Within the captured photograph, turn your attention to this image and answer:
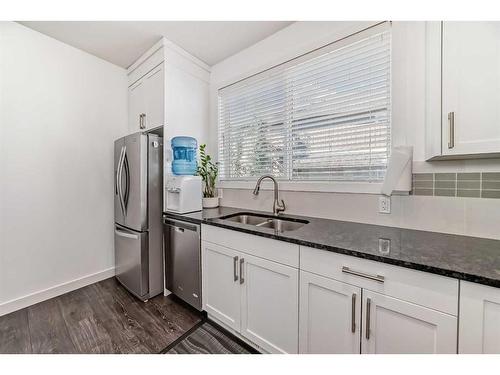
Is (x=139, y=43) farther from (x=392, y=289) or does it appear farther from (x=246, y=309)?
(x=392, y=289)

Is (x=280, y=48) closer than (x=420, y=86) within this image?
No

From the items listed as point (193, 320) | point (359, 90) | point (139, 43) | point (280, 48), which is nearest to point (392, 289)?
point (359, 90)

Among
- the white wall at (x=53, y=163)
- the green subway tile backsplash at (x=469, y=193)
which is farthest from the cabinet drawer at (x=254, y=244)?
the white wall at (x=53, y=163)

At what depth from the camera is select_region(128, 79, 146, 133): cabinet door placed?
92.2 inches

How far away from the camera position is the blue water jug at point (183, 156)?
2.11m

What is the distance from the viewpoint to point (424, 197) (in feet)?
4.39

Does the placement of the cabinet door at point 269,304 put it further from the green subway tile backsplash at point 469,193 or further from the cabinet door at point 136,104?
the cabinet door at point 136,104

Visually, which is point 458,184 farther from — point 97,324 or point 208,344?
point 97,324

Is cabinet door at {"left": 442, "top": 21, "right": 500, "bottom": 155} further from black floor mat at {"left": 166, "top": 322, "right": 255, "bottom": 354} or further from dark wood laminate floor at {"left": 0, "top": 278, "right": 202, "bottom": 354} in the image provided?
dark wood laminate floor at {"left": 0, "top": 278, "right": 202, "bottom": 354}

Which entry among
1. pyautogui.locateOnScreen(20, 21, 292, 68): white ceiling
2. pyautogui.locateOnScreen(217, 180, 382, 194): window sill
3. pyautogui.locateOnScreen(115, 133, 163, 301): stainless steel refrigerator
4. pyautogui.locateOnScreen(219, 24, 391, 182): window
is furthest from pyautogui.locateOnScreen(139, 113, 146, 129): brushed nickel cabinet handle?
pyautogui.locateOnScreen(217, 180, 382, 194): window sill

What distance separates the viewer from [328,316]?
1.09 m

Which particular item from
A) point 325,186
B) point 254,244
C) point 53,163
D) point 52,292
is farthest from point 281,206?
point 52,292

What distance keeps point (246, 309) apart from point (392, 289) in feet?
2.95

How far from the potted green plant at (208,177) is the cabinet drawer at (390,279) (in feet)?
4.54
